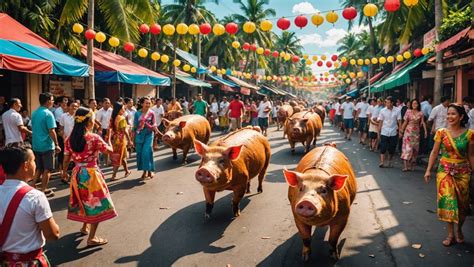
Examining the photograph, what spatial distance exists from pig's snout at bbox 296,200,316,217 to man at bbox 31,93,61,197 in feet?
16.3

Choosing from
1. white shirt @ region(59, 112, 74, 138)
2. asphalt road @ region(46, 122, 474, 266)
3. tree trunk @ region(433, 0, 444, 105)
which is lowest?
asphalt road @ region(46, 122, 474, 266)

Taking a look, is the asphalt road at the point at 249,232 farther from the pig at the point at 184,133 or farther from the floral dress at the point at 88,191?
the pig at the point at 184,133

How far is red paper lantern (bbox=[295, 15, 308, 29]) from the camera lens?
11.4m

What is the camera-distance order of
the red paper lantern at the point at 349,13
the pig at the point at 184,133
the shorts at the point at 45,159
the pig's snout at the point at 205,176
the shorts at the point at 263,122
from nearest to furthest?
the pig's snout at the point at 205,176 → the shorts at the point at 45,159 → the pig at the point at 184,133 → the red paper lantern at the point at 349,13 → the shorts at the point at 263,122

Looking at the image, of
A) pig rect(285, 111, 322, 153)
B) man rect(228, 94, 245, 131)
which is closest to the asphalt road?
pig rect(285, 111, 322, 153)

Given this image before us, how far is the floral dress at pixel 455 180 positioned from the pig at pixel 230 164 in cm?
259

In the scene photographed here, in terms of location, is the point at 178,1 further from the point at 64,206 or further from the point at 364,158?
the point at 64,206

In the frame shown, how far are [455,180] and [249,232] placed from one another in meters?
2.64

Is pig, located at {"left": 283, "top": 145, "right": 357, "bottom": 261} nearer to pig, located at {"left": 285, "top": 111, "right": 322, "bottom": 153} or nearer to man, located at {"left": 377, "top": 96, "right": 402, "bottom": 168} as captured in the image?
man, located at {"left": 377, "top": 96, "right": 402, "bottom": 168}

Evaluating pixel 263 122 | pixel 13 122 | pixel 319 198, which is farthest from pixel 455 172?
pixel 263 122

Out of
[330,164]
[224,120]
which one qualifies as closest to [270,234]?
[330,164]

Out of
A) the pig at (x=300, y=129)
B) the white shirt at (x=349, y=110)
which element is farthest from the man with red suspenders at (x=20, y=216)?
the white shirt at (x=349, y=110)

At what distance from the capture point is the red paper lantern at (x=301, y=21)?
1138cm

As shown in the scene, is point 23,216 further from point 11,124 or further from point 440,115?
point 440,115
